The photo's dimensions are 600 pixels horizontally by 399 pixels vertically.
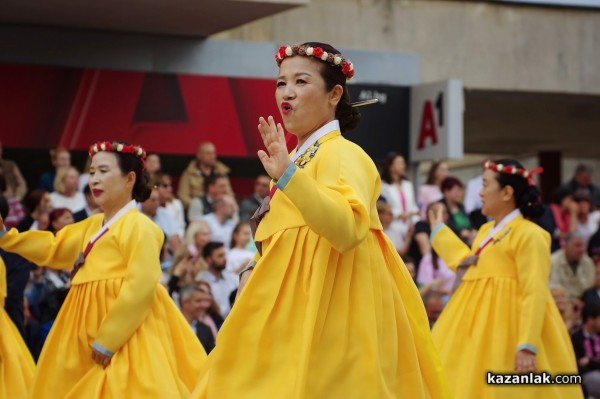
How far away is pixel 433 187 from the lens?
15234mm

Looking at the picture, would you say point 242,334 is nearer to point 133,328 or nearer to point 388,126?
point 133,328

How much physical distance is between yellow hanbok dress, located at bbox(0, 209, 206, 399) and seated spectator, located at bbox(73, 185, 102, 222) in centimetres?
291

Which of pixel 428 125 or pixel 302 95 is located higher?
pixel 428 125

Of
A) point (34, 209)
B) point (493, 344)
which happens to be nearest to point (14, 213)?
point (34, 209)

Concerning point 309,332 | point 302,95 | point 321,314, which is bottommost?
point 309,332

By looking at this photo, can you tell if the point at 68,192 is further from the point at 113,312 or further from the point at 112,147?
the point at 113,312

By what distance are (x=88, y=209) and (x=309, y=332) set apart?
6.39 meters

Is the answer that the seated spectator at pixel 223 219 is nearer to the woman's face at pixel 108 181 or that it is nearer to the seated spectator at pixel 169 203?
the seated spectator at pixel 169 203

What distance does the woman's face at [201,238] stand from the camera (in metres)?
12.7

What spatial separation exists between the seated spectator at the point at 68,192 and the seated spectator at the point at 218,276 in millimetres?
1404

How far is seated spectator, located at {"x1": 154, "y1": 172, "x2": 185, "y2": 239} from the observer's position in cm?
1296

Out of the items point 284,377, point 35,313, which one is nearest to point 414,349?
point 284,377

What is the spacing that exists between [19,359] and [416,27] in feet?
34.3

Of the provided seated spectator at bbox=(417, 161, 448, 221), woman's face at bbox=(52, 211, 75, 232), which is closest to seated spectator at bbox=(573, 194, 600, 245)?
seated spectator at bbox=(417, 161, 448, 221)
